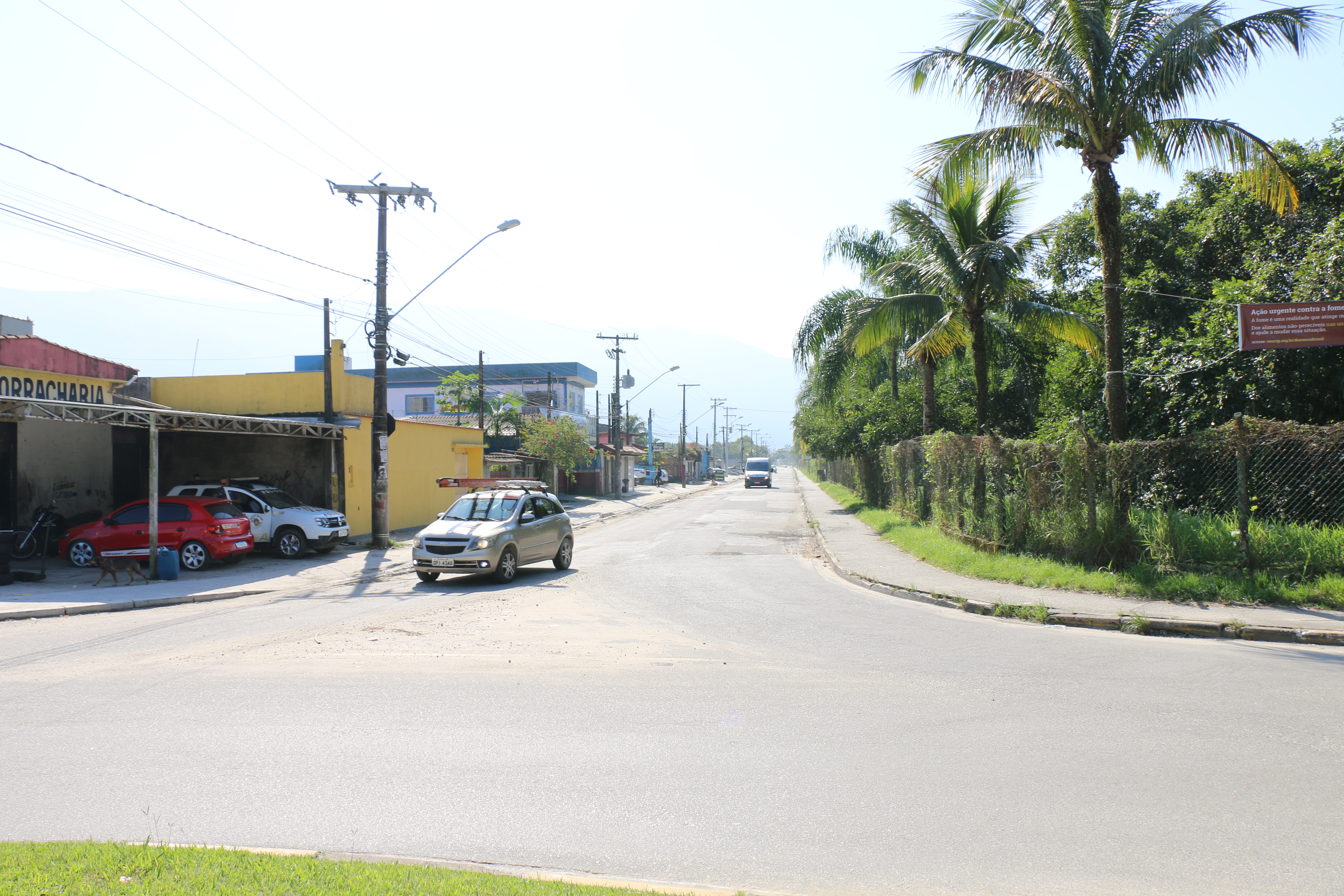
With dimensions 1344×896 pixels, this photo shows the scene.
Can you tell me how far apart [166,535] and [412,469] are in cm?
1052

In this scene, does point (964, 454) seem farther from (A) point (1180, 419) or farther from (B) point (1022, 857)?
(B) point (1022, 857)

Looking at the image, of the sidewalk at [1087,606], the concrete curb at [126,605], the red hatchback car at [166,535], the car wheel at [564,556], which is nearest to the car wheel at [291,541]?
the red hatchback car at [166,535]

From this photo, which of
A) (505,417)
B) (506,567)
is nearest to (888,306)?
(506,567)

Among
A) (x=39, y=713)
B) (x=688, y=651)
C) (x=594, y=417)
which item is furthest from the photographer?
(x=594, y=417)

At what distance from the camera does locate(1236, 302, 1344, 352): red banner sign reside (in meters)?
12.7

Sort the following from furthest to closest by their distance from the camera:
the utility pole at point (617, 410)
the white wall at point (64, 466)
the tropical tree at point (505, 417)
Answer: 1. the utility pole at point (617, 410)
2. the tropical tree at point (505, 417)
3. the white wall at point (64, 466)

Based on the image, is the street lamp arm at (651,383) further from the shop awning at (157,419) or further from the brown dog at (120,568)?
the brown dog at (120,568)

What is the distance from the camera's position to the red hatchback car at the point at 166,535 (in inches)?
674

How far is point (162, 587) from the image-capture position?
14.8 m

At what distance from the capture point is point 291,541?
19406 millimetres

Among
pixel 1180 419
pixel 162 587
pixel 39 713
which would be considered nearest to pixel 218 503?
pixel 162 587

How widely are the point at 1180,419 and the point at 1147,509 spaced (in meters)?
5.58

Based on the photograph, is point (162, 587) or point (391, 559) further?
point (391, 559)

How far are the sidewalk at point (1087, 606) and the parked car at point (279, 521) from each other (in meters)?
12.0
